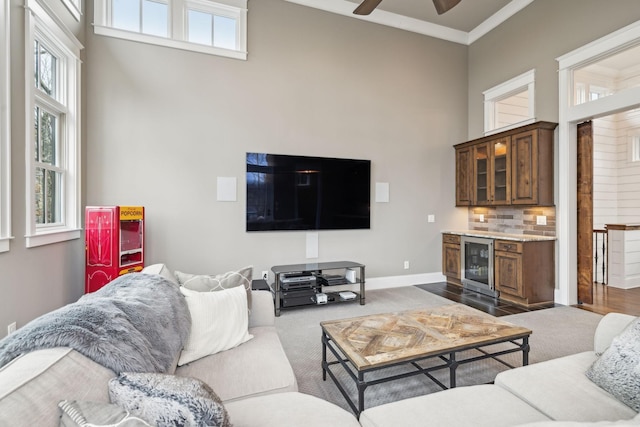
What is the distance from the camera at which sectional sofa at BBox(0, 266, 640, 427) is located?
27.5 inches

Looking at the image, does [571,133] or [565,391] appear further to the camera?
[571,133]

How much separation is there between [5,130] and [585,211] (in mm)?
5766

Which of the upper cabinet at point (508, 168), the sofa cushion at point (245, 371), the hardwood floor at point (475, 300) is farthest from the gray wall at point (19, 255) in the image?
the upper cabinet at point (508, 168)

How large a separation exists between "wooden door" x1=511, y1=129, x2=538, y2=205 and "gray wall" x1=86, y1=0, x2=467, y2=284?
3.49 feet

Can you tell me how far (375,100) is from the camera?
4.61 meters

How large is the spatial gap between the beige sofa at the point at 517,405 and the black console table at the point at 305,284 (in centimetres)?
243

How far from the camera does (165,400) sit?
782 mm

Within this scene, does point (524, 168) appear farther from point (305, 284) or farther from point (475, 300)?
point (305, 284)

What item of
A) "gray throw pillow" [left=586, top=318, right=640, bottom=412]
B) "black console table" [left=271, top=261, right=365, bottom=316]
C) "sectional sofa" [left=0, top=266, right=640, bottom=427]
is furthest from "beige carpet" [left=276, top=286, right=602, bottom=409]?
"gray throw pillow" [left=586, top=318, right=640, bottom=412]

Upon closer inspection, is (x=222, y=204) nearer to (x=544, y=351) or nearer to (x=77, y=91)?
(x=77, y=91)

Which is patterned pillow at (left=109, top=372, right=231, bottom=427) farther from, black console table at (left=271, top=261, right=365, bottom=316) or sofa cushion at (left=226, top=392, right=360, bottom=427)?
black console table at (left=271, top=261, right=365, bottom=316)

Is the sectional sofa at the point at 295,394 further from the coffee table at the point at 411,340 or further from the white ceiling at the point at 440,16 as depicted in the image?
the white ceiling at the point at 440,16

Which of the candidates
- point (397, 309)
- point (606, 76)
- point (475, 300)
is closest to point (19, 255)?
point (397, 309)

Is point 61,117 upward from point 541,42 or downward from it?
downward
